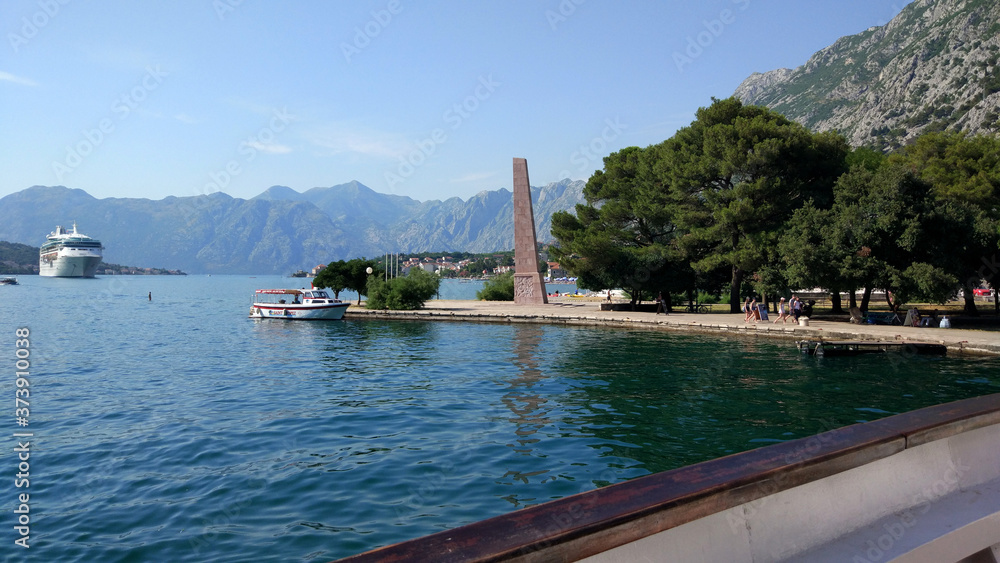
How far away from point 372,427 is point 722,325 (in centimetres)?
2350

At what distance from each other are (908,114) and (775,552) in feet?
486

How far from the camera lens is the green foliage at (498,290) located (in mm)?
58409

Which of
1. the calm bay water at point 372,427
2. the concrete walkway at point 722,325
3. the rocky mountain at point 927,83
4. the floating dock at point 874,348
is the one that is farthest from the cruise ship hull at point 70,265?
the rocky mountain at point 927,83

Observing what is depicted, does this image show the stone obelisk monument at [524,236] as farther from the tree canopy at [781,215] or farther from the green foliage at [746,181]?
the green foliage at [746,181]

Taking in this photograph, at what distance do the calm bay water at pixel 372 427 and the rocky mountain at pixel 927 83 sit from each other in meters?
→ 100

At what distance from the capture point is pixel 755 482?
114 inches

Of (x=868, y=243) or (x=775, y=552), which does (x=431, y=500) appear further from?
(x=868, y=243)

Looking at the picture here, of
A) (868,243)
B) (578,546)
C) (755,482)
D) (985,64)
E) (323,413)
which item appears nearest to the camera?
(578,546)

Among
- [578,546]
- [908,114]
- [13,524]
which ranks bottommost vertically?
[13,524]

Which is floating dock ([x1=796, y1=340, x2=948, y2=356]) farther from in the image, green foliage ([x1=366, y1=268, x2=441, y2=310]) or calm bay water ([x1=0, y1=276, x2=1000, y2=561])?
green foliage ([x1=366, y1=268, x2=441, y2=310])

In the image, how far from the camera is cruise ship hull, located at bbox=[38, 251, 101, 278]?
5630 inches

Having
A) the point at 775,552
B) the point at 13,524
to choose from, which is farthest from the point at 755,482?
the point at 13,524

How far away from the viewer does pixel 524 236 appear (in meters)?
46.5

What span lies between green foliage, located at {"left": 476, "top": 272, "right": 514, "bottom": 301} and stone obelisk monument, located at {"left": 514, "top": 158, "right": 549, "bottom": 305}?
10341 mm
